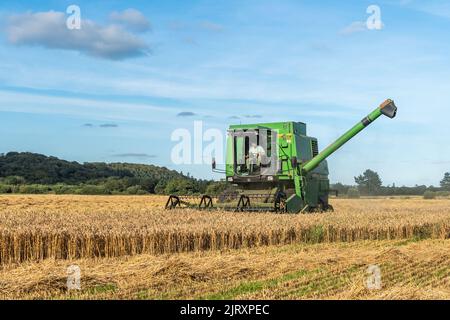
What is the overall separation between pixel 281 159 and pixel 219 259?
993cm

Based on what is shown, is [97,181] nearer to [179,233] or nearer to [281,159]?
[281,159]

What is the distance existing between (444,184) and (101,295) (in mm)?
75303

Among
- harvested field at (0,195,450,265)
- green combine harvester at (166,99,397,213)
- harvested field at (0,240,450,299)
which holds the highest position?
green combine harvester at (166,99,397,213)

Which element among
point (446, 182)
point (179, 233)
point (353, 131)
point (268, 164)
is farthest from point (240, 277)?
point (446, 182)

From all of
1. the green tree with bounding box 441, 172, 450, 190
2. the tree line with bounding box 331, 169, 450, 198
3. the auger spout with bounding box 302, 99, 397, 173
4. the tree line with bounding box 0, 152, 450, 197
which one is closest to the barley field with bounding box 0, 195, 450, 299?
the auger spout with bounding box 302, 99, 397, 173

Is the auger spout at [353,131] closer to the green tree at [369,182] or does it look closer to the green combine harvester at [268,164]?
the green combine harvester at [268,164]

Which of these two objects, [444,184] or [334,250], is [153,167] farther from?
[334,250]

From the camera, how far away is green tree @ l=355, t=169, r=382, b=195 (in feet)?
188

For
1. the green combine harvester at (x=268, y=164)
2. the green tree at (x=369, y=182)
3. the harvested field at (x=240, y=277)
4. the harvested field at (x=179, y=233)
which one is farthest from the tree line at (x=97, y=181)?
the harvested field at (x=240, y=277)

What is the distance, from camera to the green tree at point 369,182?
57.4m

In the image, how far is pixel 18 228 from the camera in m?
11.3

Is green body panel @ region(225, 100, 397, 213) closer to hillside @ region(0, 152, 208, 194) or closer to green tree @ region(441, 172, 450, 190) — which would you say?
hillside @ region(0, 152, 208, 194)

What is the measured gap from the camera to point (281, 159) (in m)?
19.8
